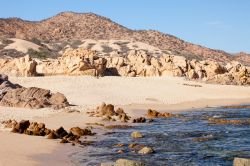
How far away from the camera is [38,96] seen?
29.1 m

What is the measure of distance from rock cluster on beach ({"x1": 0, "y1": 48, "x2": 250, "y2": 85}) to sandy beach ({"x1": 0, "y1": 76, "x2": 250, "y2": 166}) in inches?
109

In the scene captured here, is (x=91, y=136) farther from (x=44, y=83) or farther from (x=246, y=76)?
(x=246, y=76)

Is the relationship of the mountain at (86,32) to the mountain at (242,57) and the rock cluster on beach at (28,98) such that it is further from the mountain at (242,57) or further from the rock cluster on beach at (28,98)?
the rock cluster on beach at (28,98)

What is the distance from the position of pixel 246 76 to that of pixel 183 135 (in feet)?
113

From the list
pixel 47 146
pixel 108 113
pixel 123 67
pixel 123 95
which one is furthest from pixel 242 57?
pixel 47 146

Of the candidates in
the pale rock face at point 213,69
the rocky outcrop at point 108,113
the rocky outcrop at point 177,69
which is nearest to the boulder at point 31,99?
the rocky outcrop at point 108,113

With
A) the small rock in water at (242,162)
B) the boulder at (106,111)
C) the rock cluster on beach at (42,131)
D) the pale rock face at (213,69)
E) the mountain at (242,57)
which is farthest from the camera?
the mountain at (242,57)

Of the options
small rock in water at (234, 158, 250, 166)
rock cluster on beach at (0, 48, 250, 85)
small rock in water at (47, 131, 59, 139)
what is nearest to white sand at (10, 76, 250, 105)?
rock cluster on beach at (0, 48, 250, 85)

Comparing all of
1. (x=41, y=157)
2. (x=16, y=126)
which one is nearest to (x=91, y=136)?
(x=16, y=126)

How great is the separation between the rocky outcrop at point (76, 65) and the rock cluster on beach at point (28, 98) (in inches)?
540

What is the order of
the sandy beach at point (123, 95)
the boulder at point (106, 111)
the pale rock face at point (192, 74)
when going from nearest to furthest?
the sandy beach at point (123, 95) < the boulder at point (106, 111) < the pale rock face at point (192, 74)

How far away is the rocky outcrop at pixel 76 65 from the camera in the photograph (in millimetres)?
43819

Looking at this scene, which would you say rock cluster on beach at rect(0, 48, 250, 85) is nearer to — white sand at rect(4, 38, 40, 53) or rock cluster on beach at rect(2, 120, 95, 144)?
Result: rock cluster on beach at rect(2, 120, 95, 144)

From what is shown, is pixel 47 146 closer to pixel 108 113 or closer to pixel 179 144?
pixel 179 144
